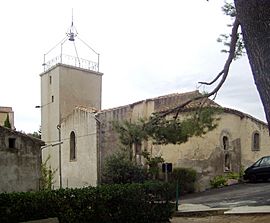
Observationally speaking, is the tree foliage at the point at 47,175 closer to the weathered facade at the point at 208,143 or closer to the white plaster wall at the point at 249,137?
the weathered facade at the point at 208,143

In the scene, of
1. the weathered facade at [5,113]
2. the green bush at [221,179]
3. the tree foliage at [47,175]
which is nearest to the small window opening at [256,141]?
the green bush at [221,179]

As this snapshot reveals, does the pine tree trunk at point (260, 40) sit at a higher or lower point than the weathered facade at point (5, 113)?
lower

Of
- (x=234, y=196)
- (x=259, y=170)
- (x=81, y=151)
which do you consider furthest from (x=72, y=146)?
(x=234, y=196)

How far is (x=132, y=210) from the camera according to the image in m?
14.8

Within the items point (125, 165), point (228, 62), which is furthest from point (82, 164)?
point (228, 62)

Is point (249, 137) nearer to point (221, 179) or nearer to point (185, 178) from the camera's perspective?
point (221, 179)

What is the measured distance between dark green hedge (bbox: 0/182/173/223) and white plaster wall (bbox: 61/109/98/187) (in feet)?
41.1

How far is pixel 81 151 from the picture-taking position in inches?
1187

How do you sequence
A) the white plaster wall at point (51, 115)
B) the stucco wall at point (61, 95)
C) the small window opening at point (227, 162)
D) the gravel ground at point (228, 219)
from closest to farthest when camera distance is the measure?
the gravel ground at point (228, 219)
the small window opening at point (227, 162)
the stucco wall at point (61, 95)
the white plaster wall at point (51, 115)

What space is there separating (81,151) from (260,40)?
2660 cm

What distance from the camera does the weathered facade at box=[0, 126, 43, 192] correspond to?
20297mm

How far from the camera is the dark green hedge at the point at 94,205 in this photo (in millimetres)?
13039

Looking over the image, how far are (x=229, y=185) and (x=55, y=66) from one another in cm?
1496

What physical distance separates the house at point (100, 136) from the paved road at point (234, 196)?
6.41ft
